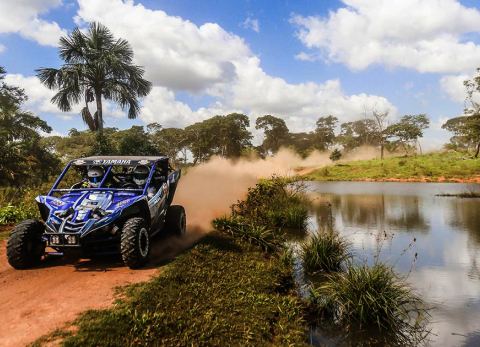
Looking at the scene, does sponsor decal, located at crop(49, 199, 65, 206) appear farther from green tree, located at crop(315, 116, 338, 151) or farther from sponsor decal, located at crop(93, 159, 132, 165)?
green tree, located at crop(315, 116, 338, 151)

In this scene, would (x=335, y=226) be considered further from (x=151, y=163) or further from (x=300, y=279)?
(x=151, y=163)

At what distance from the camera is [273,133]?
8425 centimetres

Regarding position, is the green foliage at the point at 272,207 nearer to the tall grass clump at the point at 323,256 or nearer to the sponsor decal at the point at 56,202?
the tall grass clump at the point at 323,256

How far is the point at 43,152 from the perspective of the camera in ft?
116

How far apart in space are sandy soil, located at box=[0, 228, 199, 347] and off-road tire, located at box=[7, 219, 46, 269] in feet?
0.66

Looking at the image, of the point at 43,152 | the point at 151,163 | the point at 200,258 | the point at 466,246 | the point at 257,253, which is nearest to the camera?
the point at 200,258

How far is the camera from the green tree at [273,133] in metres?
82.8

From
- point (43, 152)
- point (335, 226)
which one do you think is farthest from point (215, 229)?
point (43, 152)

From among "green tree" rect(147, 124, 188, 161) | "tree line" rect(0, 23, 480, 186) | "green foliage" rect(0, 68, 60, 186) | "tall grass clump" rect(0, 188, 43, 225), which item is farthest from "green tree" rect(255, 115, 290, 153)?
"tall grass clump" rect(0, 188, 43, 225)

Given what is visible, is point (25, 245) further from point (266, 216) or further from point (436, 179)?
point (436, 179)

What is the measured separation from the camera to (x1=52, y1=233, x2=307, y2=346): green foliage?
5.34m

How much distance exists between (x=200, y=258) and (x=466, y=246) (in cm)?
1028

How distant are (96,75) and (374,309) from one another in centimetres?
2533

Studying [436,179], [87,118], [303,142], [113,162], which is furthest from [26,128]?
[303,142]
